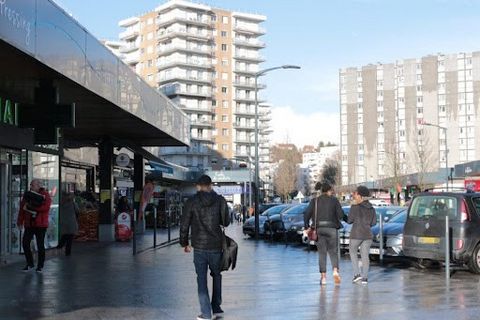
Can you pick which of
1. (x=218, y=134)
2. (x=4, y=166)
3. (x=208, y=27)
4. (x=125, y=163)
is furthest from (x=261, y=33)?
(x=4, y=166)

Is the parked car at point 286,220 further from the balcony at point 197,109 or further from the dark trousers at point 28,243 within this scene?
the balcony at point 197,109

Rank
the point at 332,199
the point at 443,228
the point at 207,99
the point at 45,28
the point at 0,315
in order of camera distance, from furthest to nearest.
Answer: the point at 207,99 < the point at 443,228 < the point at 332,199 < the point at 45,28 < the point at 0,315

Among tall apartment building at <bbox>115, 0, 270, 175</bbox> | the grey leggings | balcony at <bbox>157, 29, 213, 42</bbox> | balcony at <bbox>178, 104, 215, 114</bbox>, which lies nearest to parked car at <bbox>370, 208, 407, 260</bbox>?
the grey leggings

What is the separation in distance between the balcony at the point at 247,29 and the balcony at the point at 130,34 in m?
17.8

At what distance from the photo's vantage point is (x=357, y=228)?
12.3 metres

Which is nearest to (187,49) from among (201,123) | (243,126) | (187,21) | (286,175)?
(187,21)

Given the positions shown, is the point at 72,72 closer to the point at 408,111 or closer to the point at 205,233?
the point at 205,233

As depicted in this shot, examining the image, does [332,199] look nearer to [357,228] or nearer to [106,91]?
[357,228]

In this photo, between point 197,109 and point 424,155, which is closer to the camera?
point 424,155

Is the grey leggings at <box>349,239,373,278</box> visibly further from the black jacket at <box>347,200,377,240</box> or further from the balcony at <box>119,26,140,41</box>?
the balcony at <box>119,26,140,41</box>

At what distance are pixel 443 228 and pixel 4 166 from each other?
10019mm

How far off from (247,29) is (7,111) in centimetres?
11125

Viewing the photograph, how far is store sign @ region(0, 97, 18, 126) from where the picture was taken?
1542 cm

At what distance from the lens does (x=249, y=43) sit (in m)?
124
